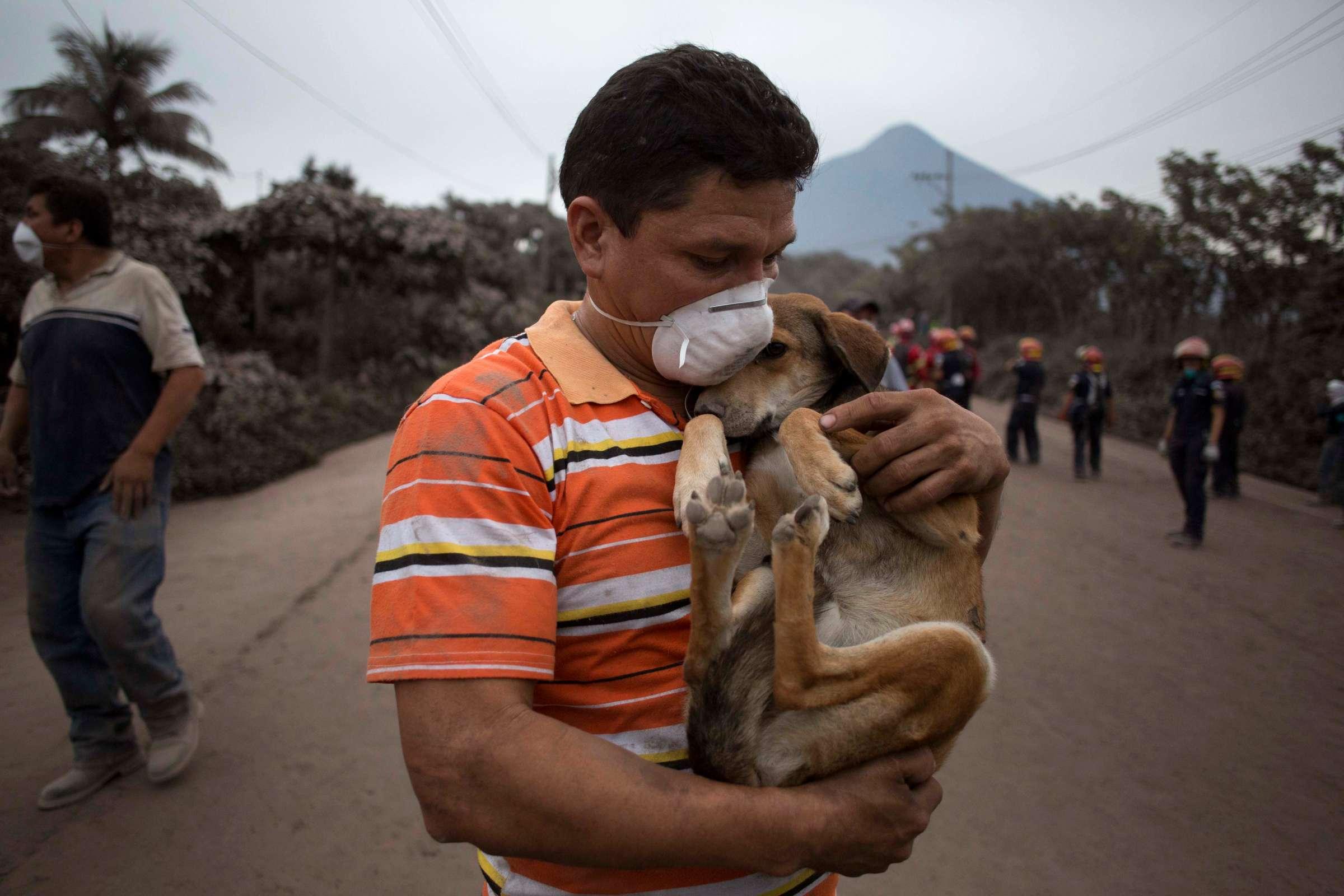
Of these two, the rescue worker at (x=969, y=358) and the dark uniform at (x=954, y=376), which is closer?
the dark uniform at (x=954, y=376)

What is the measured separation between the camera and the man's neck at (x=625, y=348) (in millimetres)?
1643

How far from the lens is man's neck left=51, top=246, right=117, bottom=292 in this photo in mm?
3668

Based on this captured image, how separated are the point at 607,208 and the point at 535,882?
1179 millimetres

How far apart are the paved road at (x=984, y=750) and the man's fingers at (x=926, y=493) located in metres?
2.43

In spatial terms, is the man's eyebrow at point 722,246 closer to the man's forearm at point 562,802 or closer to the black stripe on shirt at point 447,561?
the black stripe on shirt at point 447,561

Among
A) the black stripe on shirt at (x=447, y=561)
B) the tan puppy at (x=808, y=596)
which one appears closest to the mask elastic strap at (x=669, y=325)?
the tan puppy at (x=808, y=596)

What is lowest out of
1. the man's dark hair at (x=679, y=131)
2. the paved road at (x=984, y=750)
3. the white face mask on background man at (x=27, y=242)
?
the paved road at (x=984, y=750)

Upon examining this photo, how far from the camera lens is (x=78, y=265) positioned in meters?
3.70

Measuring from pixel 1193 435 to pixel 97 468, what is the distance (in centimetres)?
1030

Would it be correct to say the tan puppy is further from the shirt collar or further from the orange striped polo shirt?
the shirt collar

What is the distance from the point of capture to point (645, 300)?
5.04 ft

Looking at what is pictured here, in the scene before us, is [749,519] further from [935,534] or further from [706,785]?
[935,534]

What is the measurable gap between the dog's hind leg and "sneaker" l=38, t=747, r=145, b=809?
3.76 metres

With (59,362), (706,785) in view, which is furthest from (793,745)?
(59,362)
